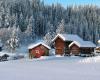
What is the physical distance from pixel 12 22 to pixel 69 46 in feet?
281

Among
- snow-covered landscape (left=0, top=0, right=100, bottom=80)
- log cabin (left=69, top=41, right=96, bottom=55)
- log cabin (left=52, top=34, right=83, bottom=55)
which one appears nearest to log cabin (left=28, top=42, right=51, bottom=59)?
snow-covered landscape (left=0, top=0, right=100, bottom=80)

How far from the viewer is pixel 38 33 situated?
571 ft

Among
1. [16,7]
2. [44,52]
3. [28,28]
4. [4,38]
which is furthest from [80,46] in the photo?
[16,7]

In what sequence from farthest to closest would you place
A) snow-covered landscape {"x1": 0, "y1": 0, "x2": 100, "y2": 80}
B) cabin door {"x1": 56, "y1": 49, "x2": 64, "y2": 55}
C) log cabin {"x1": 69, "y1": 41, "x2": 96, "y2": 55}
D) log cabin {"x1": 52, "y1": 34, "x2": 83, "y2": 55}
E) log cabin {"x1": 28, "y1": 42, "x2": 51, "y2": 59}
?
cabin door {"x1": 56, "y1": 49, "x2": 64, "y2": 55} < log cabin {"x1": 52, "y1": 34, "x2": 83, "y2": 55} < log cabin {"x1": 69, "y1": 41, "x2": 96, "y2": 55} < log cabin {"x1": 28, "y1": 42, "x2": 51, "y2": 59} < snow-covered landscape {"x1": 0, "y1": 0, "x2": 100, "y2": 80}

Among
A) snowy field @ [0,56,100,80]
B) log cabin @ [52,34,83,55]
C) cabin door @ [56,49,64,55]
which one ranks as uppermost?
log cabin @ [52,34,83,55]

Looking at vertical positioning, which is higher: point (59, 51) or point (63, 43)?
point (63, 43)

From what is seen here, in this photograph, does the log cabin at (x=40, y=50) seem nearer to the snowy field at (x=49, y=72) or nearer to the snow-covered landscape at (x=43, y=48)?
the snow-covered landscape at (x=43, y=48)

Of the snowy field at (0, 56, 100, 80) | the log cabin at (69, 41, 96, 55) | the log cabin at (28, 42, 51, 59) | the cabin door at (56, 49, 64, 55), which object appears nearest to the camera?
the snowy field at (0, 56, 100, 80)

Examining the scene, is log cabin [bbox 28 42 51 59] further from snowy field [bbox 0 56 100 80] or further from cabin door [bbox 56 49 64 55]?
snowy field [bbox 0 56 100 80]

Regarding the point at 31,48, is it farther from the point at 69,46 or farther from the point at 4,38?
the point at 4,38

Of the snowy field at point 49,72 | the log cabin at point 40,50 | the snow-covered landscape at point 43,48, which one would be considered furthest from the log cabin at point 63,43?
the snowy field at point 49,72

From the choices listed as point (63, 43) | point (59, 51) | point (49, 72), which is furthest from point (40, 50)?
point (49, 72)

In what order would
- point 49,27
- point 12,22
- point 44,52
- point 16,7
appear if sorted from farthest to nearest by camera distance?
point 16,7 → point 49,27 → point 12,22 → point 44,52

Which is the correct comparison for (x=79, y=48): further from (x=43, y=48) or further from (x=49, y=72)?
(x=49, y=72)
